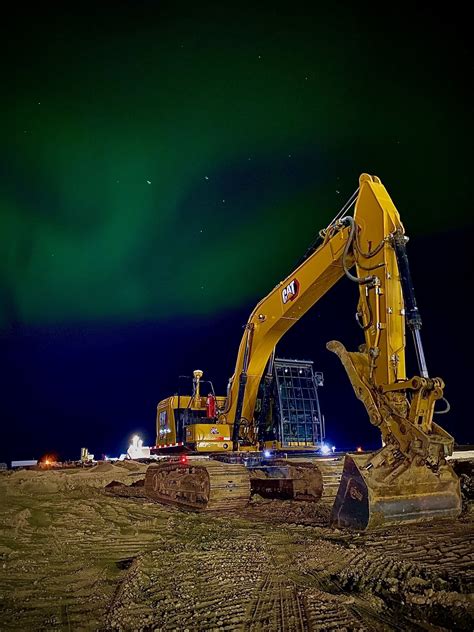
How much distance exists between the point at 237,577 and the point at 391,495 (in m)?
2.58

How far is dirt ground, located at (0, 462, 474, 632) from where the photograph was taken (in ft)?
11.3

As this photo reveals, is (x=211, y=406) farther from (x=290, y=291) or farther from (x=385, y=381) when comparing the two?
(x=385, y=381)

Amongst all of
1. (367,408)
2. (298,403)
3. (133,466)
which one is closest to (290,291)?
(298,403)

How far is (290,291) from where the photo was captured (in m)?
10.1

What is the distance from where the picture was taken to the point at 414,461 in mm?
6316

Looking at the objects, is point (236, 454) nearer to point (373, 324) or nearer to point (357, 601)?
point (373, 324)

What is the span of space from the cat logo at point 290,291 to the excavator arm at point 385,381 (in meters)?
0.38

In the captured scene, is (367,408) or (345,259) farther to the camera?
(345,259)

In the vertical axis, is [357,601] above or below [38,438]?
below

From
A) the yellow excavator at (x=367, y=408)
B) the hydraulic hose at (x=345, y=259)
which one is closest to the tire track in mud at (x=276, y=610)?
the yellow excavator at (x=367, y=408)

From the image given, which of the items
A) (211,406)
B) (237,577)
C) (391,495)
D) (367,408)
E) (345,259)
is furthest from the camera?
(211,406)

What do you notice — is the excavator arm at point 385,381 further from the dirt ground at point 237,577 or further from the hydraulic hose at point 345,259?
the dirt ground at point 237,577

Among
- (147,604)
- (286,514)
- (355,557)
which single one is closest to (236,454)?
(286,514)

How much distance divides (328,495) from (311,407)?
7.14ft
